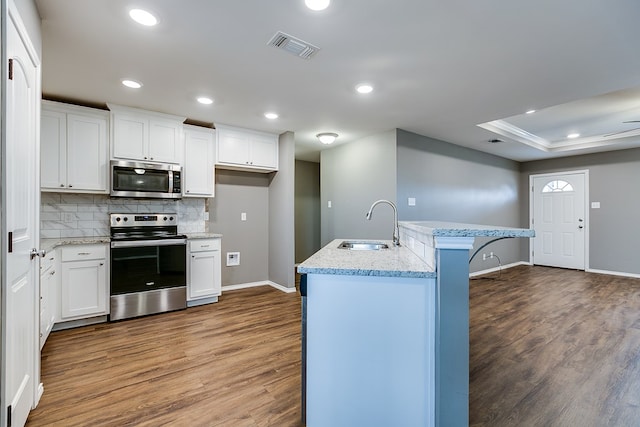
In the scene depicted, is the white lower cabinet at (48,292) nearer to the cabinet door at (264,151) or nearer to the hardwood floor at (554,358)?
the cabinet door at (264,151)

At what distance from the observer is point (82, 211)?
3.35m

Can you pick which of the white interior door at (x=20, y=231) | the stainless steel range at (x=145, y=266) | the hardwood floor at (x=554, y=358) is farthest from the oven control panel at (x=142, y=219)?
the hardwood floor at (x=554, y=358)

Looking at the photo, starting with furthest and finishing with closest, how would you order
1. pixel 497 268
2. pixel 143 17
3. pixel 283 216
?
pixel 497 268 → pixel 283 216 → pixel 143 17

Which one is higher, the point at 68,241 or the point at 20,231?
the point at 20,231

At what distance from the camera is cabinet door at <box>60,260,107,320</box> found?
2875 millimetres

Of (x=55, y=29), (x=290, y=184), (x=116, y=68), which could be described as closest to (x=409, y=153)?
(x=290, y=184)

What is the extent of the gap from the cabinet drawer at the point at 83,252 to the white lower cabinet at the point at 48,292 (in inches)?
5.2

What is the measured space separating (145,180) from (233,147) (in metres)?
1.22

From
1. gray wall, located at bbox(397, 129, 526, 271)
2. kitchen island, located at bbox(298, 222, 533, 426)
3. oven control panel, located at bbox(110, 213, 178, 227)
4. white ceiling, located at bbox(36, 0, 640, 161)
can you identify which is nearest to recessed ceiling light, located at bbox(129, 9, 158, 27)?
white ceiling, located at bbox(36, 0, 640, 161)

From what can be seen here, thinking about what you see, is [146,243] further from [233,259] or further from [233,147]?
[233,147]

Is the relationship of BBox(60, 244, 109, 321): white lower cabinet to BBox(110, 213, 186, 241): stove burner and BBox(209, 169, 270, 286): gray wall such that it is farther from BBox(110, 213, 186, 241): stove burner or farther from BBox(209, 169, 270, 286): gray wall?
BBox(209, 169, 270, 286): gray wall

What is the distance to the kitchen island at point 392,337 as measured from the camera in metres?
1.31

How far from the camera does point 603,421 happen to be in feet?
5.41

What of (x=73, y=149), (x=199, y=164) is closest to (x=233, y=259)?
(x=199, y=164)
